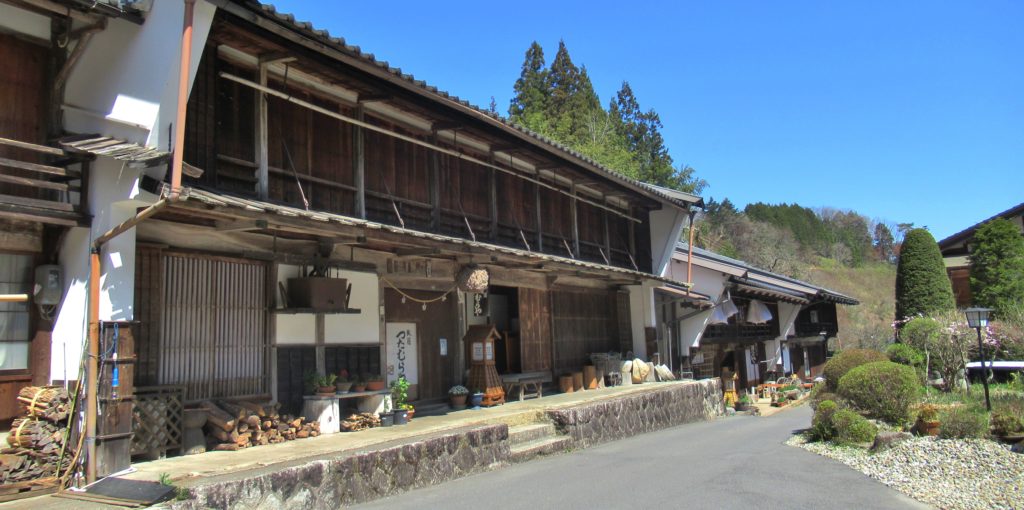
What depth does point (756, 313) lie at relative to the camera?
26.1 metres

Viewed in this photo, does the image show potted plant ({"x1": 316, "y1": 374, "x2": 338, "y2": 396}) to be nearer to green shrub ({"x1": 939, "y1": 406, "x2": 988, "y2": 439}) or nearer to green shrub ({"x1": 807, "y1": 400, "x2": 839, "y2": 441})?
green shrub ({"x1": 807, "y1": 400, "x2": 839, "y2": 441})

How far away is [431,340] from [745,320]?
16.9 m

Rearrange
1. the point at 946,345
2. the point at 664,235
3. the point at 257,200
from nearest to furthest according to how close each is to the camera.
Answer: the point at 257,200 < the point at 946,345 < the point at 664,235

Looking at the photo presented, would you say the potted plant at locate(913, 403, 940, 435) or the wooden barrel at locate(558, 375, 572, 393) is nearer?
the potted plant at locate(913, 403, 940, 435)

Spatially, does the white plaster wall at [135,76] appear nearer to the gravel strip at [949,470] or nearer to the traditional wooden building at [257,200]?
the traditional wooden building at [257,200]

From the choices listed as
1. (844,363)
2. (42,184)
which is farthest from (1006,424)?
(42,184)

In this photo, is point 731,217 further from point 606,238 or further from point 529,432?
point 529,432

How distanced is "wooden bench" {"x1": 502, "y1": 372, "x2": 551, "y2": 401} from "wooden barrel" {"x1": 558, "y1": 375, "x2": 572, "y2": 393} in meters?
0.54

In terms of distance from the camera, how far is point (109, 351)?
24.6 ft

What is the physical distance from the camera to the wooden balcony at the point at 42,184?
Result: 23.7ft

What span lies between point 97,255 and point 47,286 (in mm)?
702

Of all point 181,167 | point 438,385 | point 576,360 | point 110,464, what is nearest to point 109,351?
point 110,464

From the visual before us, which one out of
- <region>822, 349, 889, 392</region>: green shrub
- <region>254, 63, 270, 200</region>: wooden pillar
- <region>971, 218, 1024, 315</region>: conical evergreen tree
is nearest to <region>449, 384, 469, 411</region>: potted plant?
<region>254, 63, 270, 200</region>: wooden pillar

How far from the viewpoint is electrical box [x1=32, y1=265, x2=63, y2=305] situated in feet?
24.9
